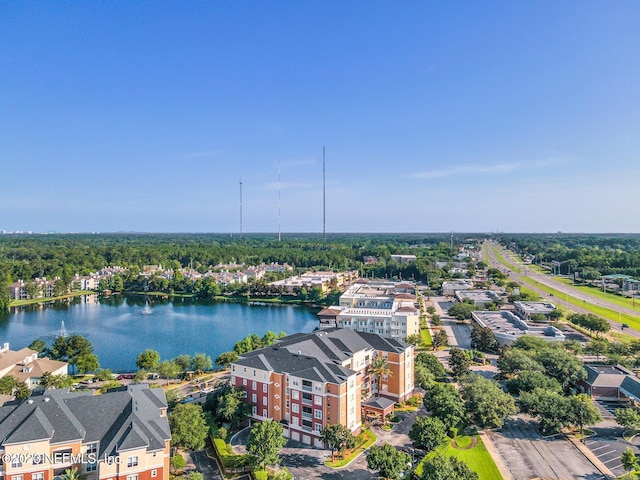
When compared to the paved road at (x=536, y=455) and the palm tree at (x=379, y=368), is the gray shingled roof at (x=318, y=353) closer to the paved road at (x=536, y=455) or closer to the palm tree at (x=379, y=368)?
the palm tree at (x=379, y=368)

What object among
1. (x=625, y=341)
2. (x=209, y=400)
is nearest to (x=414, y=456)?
(x=209, y=400)

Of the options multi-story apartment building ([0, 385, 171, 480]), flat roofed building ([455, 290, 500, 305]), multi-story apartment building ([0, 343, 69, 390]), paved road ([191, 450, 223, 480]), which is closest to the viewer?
multi-story apartment building ([0, 385, 171, 480])

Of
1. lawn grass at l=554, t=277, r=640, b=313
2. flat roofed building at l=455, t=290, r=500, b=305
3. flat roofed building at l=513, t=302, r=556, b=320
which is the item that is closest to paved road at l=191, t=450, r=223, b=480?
flat roofed building at l=513, t=302, r=556, b=320

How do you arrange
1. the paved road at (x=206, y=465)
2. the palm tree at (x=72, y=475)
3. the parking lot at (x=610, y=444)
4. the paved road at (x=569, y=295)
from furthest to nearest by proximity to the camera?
the paved road at (x=569, y=295) < the parking lot at (x=610, y=444) < the paved road at (x=206, y=465) < the palm tree at (x=72, y=475)

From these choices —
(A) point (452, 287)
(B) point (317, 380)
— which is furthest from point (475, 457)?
(A) point (452, 287)

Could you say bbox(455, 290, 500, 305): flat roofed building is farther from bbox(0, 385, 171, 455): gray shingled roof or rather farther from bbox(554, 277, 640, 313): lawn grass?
bbox(0, 385, 171, 455): gray shingled roof

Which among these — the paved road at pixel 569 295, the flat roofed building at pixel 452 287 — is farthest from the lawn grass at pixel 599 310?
the flat roofed building at pixel 452 287

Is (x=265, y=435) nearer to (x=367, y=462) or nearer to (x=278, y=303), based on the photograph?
(x=367, y=462)
